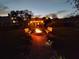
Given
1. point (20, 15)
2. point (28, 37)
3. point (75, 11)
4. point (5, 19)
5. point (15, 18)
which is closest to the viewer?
point (75, 11)

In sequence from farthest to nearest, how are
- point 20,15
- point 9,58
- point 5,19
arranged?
1. point 20,15
2. point 5,19
3. point 9,58

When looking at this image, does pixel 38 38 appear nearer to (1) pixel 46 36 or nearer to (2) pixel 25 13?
(1) pixel 46 36

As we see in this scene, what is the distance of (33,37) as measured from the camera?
25.0 metres

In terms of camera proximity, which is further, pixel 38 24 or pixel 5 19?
pixel 5 19

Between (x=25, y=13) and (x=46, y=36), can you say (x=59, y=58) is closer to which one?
(x=46, y=36)

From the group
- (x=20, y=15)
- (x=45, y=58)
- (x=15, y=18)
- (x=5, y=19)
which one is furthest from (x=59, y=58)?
(x=20, y=15)

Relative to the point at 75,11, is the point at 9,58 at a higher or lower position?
lower

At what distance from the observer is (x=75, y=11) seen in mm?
16203

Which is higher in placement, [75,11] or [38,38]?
[75,11]

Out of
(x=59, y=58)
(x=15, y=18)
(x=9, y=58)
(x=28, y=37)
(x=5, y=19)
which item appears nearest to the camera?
(x=59, y=58)

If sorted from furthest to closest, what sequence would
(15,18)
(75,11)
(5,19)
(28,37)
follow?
(15,18)
(5,19)
(28,37)
(75,11)

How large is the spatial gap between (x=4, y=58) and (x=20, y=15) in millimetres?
141504

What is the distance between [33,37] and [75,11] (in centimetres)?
940

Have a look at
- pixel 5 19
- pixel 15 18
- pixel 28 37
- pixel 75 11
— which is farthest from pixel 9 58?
pixel 15 18
